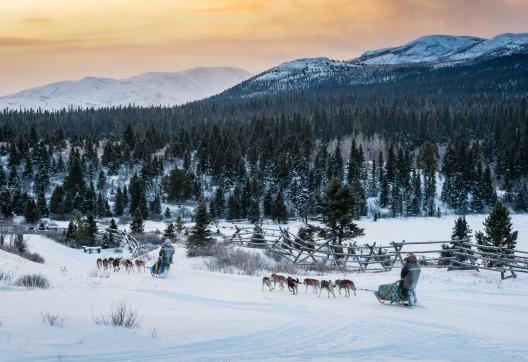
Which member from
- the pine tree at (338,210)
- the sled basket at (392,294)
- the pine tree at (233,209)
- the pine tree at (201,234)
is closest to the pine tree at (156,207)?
the pine tree at (233,209)

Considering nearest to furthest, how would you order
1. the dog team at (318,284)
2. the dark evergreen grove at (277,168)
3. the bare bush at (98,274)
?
1. the dog team at (318,284)
2. the bare bush at (98,274)
3. the dark evergreen grove at (277,168)

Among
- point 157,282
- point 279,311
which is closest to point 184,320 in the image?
point 279,311

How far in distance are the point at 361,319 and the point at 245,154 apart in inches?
4131

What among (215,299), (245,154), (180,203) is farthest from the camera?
(245,154)

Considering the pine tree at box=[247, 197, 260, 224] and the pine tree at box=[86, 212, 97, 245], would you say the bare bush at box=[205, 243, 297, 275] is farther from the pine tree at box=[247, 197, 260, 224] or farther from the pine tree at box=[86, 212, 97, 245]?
the pine tree at box=[247, 197, 260, 224]

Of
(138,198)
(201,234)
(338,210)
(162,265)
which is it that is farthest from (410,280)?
(138,198)

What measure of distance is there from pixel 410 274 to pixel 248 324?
16.8 ft

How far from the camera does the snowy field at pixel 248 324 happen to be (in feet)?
24.6

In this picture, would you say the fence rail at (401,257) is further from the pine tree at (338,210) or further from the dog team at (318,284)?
the pine tree at (338,210)

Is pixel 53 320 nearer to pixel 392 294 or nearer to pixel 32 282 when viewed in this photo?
pixel 32 282

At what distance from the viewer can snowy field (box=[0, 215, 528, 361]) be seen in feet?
24.6

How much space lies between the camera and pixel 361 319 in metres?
10.6

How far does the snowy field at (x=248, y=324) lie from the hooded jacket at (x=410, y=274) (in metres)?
0.69

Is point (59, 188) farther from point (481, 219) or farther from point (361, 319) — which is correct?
point (361, 319)
